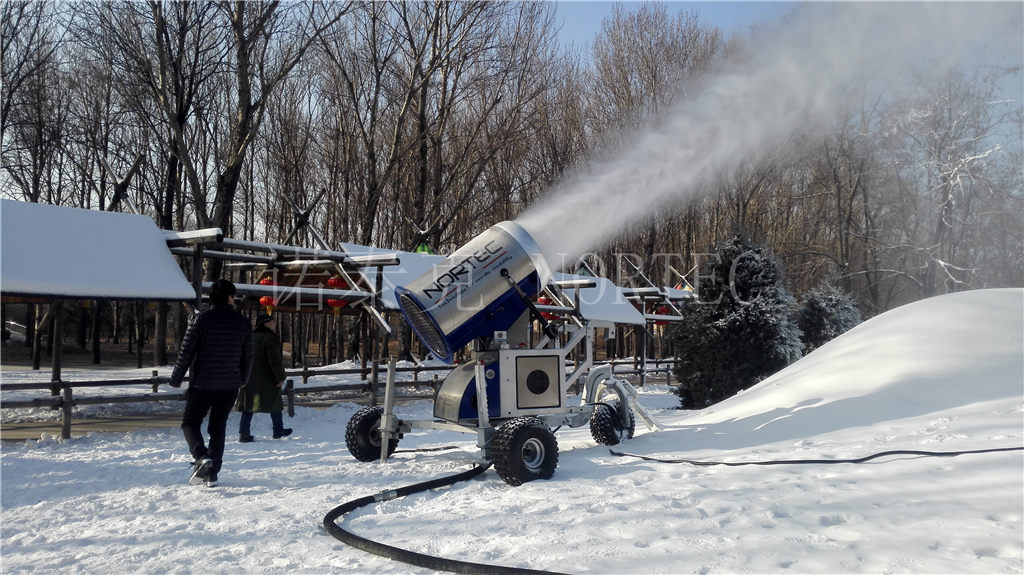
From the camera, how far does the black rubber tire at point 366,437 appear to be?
8375mm

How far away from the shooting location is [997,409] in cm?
713

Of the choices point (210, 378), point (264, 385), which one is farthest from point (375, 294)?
point (210, 378)

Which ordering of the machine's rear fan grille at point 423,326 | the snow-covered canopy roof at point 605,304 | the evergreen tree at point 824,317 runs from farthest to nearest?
the snow-covered canopy roof at point 605,304
the evergreen tree at point 824,317
the machine's rear fan grille at point 423,326

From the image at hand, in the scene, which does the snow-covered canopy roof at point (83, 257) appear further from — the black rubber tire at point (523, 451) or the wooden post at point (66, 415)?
the black rubber tire at point (523, 451)

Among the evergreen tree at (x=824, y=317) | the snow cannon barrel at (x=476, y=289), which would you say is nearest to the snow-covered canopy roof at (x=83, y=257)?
the snow cannon barrel at (x=476, y=289)

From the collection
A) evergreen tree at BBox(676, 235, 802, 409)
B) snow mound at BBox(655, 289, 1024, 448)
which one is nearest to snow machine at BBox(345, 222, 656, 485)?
snow mound at BBox(655, 289, 1024, 448)

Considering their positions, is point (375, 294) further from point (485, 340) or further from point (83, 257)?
point (485, 340)

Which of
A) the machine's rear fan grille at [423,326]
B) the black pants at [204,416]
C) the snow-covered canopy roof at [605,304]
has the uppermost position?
the snow-covered canopy roof at [605,304]

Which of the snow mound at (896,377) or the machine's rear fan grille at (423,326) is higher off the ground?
the machine's rear fan grille at (423,326)

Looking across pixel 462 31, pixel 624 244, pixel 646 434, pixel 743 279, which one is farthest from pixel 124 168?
pixel 646 434

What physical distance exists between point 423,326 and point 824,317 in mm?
15855

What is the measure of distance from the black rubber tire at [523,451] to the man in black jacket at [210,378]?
105 inches

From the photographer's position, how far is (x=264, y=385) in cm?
1081

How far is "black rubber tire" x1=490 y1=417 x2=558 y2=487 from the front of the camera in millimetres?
6762
